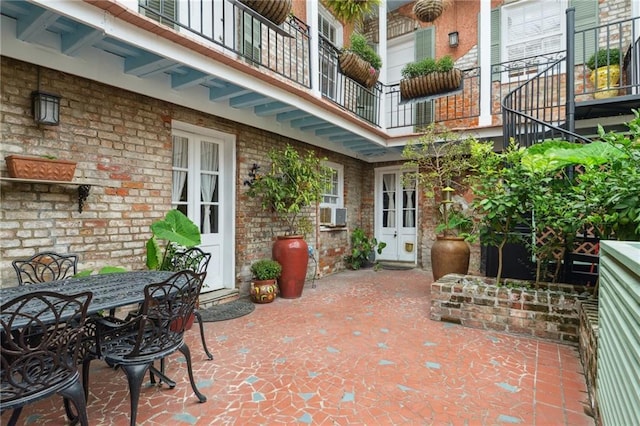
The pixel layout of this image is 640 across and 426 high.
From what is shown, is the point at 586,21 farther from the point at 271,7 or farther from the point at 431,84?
the point at 271,7

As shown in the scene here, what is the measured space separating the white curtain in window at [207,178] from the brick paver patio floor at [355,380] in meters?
1.52

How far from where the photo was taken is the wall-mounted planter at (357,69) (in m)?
5.82

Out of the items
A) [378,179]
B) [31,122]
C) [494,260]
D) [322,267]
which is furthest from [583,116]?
[31,122]

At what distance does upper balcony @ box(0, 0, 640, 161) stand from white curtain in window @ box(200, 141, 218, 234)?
0.56 metres

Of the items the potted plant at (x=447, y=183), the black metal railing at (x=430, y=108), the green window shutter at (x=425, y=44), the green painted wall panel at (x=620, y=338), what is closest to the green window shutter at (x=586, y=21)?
the black metal railing at (x=430, y=108)

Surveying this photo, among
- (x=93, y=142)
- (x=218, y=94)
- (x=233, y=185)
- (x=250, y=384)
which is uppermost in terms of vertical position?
(x=218, y=94)

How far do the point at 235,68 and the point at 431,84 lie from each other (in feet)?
13.2

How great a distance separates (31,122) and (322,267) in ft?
16.0

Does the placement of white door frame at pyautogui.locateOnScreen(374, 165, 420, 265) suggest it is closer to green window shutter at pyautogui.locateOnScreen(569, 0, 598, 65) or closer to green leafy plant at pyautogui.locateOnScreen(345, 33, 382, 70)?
green leafy plant at pyautogui.locateOnScreen(345, 33, 382, 70)

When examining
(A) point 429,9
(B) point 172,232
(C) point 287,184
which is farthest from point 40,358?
(A) point 429,9

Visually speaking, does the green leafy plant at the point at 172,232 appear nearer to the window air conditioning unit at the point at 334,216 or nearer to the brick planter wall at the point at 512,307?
the brick planter wall at the point at 512,307

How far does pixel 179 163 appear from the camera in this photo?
422cm

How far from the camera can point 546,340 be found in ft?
10.5

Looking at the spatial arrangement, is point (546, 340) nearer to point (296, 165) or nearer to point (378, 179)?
point (296, 165)
